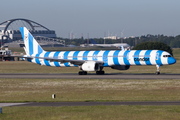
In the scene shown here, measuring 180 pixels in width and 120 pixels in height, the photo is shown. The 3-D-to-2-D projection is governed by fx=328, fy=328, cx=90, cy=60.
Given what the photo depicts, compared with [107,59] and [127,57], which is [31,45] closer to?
[107,59]

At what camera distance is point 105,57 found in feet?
174

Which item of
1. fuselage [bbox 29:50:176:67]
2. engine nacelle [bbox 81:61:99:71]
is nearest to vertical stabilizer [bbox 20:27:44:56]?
fuselage [bbox 29:50:176:67]

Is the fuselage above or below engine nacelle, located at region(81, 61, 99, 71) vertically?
above

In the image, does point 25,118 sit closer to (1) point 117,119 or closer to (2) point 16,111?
(2) point 16,111

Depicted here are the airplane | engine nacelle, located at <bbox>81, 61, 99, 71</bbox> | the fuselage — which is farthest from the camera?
engine nacelle, located at <bbox>81, 61, 99, 71</bbox>

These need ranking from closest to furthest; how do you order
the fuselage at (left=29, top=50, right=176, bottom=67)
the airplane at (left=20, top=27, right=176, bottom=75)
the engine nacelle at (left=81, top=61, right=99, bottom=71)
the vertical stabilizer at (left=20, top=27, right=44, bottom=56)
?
the fuselage at (left=29, top=50, right=176, bottom=67) < the airplane at (left=20, top=27, right=176, bottom=75) < the engine nacelle at (left=81, top=61, right=99, bottom=71) < the vertical stabilizer at (left=20, top=27, right=44, bottom=56)

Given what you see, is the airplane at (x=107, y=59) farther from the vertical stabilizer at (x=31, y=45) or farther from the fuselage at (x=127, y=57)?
the vertical stabilizer at (x=31, y=45)

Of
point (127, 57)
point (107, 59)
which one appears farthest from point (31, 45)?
point (127, 57)

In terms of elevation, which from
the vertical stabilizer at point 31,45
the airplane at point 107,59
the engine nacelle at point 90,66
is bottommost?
the engine nacelle at point 90,66

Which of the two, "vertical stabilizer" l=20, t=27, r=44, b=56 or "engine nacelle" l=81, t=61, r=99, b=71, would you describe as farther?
"vertical stabilizer" l=20, t=27, r=44, b=56

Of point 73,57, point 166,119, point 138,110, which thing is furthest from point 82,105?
point 73,57

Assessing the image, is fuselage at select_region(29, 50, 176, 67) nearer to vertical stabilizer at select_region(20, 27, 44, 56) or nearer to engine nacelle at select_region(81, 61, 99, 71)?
engine nacelle at select_region(81, 61, 99, 71)

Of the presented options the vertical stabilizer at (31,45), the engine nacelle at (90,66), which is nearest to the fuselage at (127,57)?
the engine nacelle at (90,66)

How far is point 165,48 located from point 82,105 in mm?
115356
